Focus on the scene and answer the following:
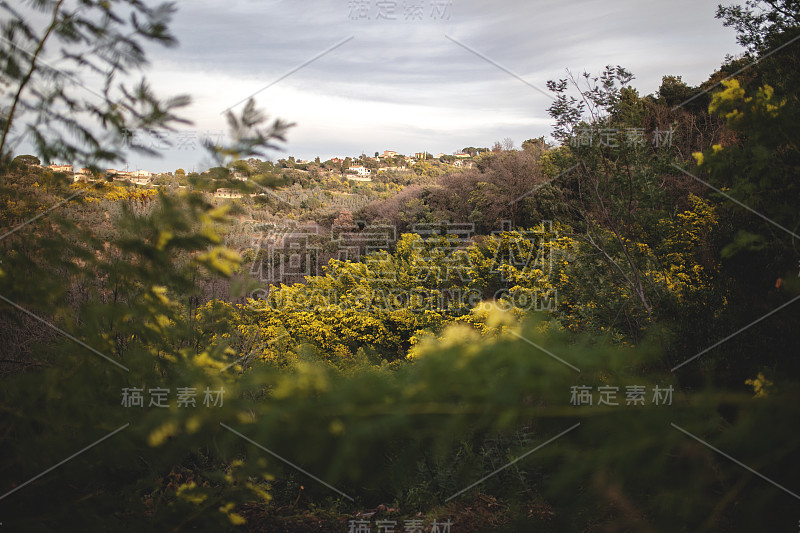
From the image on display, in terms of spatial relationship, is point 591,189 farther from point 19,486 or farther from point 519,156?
point 519,156

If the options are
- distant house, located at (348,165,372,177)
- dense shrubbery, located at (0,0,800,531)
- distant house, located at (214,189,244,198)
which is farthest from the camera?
distant house, located at (348,165,372,177)

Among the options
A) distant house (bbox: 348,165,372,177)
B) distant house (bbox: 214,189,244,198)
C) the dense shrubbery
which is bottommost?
the dense shrubbery

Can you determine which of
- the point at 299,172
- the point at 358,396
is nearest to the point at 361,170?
the point at 299,172

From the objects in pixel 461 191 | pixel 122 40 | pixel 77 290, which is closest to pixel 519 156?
pixel 461 191

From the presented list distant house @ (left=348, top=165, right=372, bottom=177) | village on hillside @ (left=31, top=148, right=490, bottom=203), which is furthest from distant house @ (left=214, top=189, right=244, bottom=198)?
distant house @ (left=348, top=165, right=372, bottom=177)

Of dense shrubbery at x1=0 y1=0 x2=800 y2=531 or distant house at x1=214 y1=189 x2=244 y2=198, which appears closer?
dense shrubbery at x1=0 y1=0 x2=800 y2=531

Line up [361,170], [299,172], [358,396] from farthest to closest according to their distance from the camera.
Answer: [361,170], [299,172], [358,396]

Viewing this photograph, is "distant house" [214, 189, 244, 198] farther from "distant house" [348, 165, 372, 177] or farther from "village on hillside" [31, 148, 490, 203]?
"distant house" [348, 165, 372, 177]

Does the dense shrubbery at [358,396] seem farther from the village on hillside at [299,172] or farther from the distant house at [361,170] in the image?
the distant house at [361,170]

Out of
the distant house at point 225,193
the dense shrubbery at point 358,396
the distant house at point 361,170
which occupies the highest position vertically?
the distant house at point 361,170

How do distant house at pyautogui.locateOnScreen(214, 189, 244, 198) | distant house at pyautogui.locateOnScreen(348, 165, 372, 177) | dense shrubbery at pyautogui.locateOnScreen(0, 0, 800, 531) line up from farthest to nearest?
distant house at pyautogui.locateOnScreen(348, 165, 372, 177)
distant house at pyautogui.locateOnScreen(214, 189, 244, 198)
dense shrubbery at pyautogui.locateOnScreen(0, 0, 800, 531)

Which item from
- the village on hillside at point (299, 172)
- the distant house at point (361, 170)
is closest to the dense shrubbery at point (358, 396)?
the village on hillside at point (299, 172)

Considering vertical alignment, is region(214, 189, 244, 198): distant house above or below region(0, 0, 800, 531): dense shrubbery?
above

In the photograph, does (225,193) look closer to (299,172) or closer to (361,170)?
(299,172)
